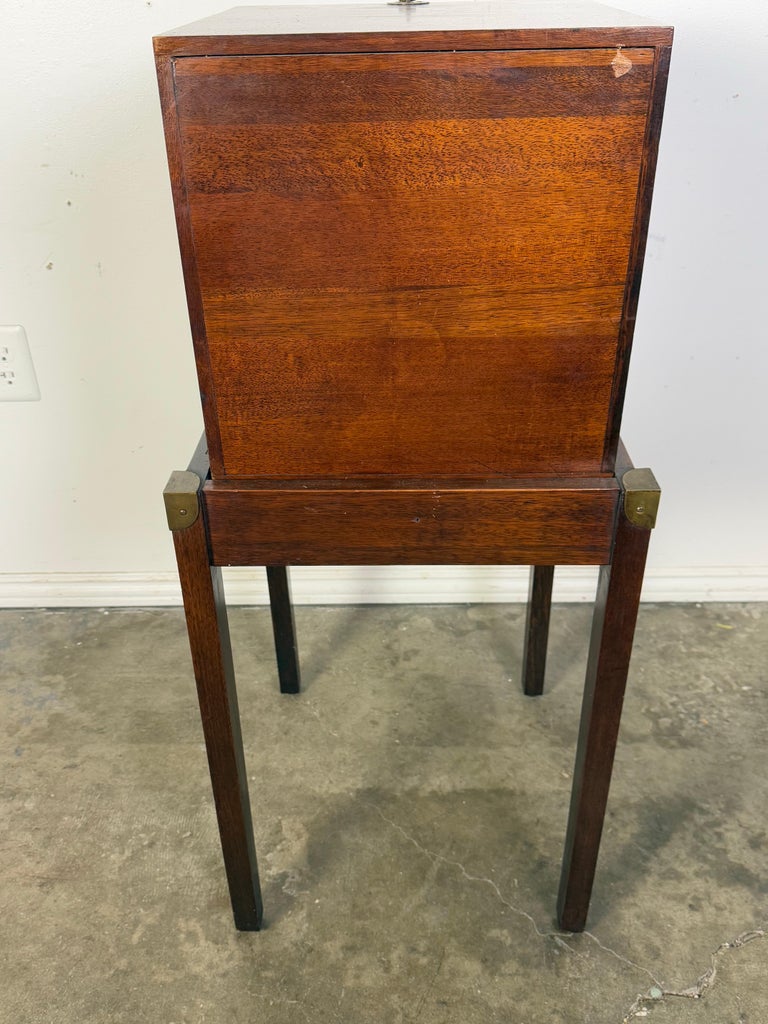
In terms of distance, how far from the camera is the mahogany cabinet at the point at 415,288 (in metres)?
0.71

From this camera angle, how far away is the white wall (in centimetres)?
135

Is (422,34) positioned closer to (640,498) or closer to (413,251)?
(413,251)

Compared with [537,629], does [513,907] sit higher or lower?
lower

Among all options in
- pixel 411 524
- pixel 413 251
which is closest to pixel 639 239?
pixel 413 251

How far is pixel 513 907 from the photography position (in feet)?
3.83

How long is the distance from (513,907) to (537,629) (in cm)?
48

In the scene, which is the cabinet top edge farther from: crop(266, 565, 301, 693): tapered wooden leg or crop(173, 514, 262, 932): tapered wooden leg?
crop(266, 565, 301, 693): tapered wooden leg

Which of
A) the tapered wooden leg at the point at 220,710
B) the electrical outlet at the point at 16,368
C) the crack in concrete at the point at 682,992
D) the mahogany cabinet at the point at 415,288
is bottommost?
the crack in concrete at the point at 682,992

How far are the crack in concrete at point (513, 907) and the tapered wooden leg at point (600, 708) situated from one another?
0.06 ft

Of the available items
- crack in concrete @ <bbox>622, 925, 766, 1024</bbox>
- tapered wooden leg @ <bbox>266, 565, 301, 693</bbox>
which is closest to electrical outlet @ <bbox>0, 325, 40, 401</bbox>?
tapered wooden leg @ <bbox>266, 565, 301, 693</bbox>

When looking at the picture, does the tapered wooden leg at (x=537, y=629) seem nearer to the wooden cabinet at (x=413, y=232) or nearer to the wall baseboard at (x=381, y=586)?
the wall baseboard at (x=381, y=586)

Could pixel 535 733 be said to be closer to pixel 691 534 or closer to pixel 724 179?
pixel 691 534

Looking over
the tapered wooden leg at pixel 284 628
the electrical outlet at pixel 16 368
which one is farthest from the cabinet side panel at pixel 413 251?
the electrical outlet at pixel 16 368

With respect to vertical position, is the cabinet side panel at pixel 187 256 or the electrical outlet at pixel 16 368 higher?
the cabinet side panel at pixel 187 256
